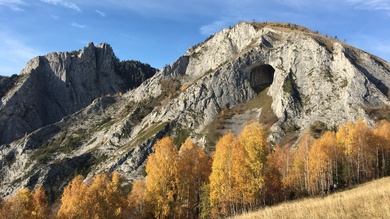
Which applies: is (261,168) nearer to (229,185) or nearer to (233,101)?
(229,185)

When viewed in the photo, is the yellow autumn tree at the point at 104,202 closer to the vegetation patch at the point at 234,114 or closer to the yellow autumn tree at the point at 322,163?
the yellow autumn tree at the point at 322,163

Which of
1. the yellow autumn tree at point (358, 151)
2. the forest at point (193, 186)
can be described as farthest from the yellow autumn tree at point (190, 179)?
the yellow autumn tree at point (358, 151)

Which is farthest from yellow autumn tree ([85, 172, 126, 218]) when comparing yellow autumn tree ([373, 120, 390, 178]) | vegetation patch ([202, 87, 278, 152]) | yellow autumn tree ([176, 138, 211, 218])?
vegetation patch ([202, 87, 278, 152])

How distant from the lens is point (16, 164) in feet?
650

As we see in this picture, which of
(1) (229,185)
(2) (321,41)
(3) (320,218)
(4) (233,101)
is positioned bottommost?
(1) (229,185)

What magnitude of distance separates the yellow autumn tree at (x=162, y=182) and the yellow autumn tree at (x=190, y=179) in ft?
4.27

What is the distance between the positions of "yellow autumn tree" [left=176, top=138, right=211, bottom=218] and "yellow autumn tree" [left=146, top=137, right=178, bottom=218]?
1301 mm

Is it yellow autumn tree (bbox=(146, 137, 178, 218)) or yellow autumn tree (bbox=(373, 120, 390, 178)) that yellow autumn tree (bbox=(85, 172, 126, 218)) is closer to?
yellow autumn tree (bbox=(146, 137, 178, 218))

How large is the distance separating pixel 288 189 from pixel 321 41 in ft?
471

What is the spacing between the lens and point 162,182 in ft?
179

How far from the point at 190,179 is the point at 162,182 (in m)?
7.65

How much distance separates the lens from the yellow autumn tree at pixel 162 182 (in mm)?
53500

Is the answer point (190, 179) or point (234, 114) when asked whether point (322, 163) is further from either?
point (234, 114)

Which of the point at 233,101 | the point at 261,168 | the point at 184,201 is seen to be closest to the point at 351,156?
the point at 261,168
